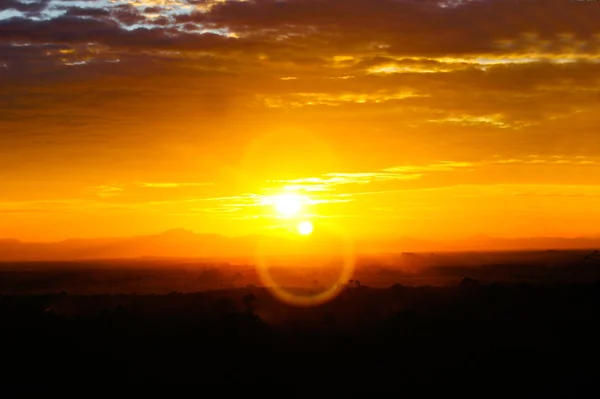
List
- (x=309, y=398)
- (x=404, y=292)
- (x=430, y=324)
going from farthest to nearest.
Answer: (x=404, y=292), (x=430, y=324), (x=309, y=398)

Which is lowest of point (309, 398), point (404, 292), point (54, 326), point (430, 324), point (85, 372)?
point (309, 398)

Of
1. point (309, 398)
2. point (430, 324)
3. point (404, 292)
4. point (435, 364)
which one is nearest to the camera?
point (309, 398)

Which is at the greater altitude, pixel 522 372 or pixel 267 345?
pixel 267 345

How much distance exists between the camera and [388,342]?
4734cm

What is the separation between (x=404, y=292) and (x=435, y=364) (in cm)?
3989

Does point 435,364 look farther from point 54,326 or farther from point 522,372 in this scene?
point 54,326

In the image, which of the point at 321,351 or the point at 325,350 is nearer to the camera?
the point at 321,351

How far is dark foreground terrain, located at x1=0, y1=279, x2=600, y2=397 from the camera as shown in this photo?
38.0m

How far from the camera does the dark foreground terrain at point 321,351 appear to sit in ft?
125

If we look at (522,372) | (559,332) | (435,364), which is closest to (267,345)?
(435,364)

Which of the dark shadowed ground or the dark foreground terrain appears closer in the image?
the dark foreground terrain

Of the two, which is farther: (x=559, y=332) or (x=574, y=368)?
(x=559, y=332)

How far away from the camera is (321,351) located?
45.5 meters

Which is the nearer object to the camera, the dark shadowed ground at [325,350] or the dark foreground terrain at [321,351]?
the dark foreground terrain at [321,351]
